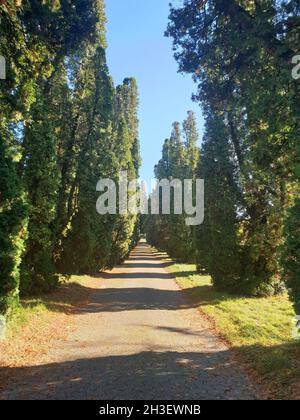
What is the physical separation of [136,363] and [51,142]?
1056cm

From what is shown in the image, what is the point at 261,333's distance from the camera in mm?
12875

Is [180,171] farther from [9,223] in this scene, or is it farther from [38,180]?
[9,223]

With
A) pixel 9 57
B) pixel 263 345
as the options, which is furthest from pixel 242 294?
pixel 9 57

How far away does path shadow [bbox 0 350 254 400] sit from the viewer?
24.7 ft

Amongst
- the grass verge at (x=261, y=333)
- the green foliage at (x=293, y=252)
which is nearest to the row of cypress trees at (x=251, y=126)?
the green foliage at (x=293, y=252)

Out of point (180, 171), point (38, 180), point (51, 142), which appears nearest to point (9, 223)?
point (38, 180)

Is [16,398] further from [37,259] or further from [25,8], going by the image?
[37,259]

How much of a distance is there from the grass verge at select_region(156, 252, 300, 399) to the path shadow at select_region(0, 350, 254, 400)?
52 cm

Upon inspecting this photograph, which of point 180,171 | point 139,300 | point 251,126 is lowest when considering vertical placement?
point 139,300

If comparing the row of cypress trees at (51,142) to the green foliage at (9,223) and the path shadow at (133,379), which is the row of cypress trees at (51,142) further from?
the path shadow at (133,379)

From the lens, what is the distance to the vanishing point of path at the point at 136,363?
7.70 metres

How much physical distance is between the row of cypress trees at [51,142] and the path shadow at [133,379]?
12.1 ft

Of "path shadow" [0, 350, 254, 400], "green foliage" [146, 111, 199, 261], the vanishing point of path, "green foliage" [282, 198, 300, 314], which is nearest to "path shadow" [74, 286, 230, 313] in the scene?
the vanishing point of path

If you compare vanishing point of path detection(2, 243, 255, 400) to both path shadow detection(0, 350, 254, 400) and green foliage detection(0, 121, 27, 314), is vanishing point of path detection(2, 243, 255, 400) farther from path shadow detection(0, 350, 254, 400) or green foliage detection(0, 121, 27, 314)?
green foliage detection(0, 121, 27, 314)
